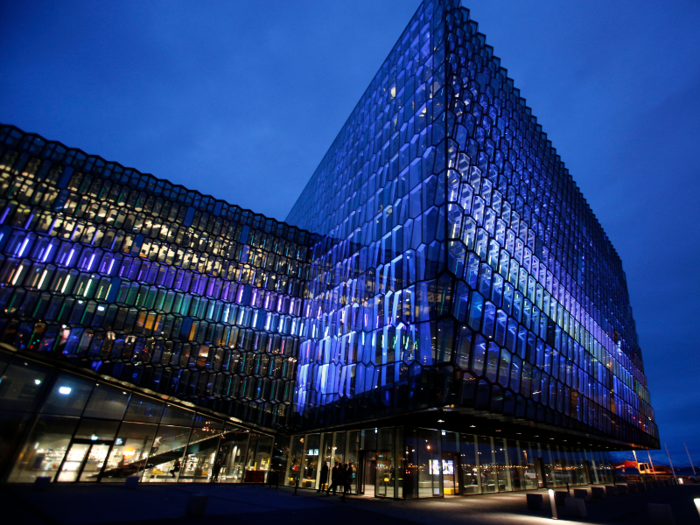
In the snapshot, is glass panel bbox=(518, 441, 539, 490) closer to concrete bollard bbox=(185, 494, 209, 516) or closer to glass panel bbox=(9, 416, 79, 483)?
concrete bollard bbox=(185, 494, 209, 516)

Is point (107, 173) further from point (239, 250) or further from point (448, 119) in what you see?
point (448, 119)

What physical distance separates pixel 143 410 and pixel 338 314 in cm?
1249

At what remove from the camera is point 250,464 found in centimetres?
2417

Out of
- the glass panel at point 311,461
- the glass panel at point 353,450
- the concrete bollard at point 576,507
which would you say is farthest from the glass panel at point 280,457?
the concrete bollard at point 576,507

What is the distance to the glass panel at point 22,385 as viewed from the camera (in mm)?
18344

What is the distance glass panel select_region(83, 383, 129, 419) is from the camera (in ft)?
66.3

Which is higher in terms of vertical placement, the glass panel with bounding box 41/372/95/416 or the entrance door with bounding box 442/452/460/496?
the glass panel with bounding box 41/372/95/416

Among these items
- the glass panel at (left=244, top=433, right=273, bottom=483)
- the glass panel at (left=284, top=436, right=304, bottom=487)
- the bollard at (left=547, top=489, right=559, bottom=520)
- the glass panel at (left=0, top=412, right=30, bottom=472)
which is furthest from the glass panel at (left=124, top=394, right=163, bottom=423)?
the bollard at (left=547, top=489, right=559, bottom=520)

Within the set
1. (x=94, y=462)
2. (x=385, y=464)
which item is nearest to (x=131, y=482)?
(x=94, y=462)

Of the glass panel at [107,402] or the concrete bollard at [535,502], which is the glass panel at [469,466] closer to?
the concrete bollard at [535,502]

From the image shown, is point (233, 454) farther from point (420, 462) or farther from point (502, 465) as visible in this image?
point (502, 465)

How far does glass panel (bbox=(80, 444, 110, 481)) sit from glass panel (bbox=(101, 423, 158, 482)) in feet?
1.01

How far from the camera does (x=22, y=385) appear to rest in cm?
1880

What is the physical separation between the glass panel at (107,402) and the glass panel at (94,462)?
1556 millimetres
